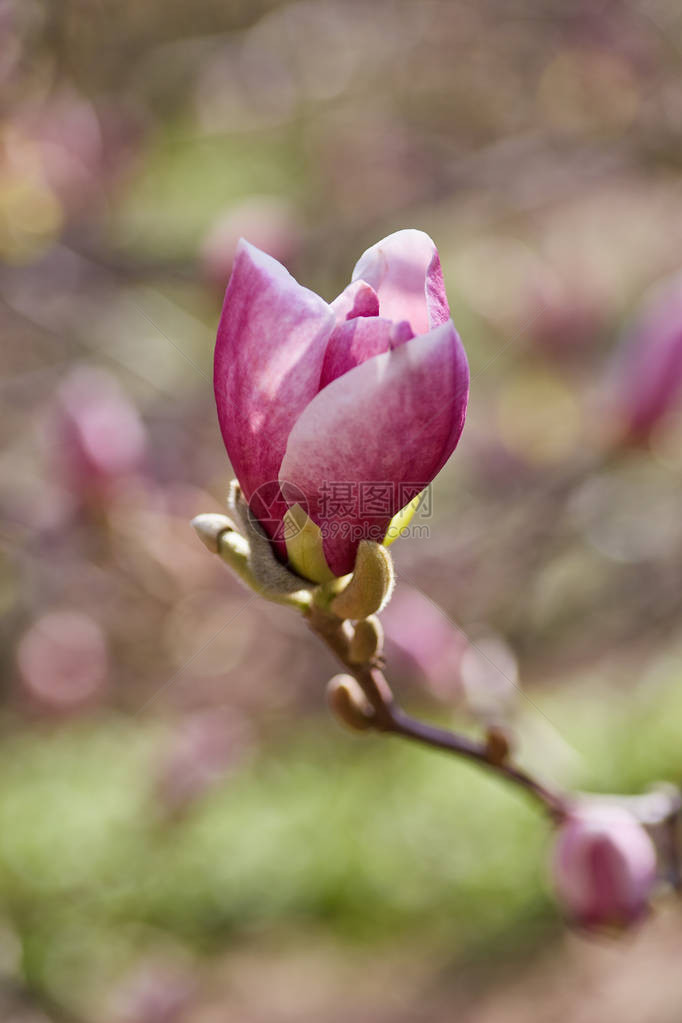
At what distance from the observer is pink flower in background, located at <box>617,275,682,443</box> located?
103cm

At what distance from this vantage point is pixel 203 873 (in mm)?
3416

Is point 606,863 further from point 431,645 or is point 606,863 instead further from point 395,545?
point 395,545

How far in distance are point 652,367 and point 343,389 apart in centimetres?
83

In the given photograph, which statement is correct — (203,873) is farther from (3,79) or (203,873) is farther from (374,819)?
(3,79)

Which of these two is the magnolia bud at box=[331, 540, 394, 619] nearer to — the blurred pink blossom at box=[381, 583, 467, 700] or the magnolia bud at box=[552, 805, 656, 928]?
the magnolia bud at box=[552, 805, 656, 928]

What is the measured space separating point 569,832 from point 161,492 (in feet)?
2.85

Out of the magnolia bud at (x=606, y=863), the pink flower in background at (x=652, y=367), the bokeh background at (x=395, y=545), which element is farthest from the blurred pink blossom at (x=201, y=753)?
the magnolia bud at (x=606, y=863)

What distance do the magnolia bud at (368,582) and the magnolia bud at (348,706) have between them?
0.27 ft

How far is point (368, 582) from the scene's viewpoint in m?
0.39

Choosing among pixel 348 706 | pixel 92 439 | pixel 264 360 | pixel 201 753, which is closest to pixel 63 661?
pixel 201 753

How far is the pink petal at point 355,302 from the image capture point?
39 centimetres

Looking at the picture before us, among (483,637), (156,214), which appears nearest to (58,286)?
(483,637)

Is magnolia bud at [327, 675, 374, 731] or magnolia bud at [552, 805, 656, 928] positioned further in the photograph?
magnolia bud at [552, 805, 656, 928]

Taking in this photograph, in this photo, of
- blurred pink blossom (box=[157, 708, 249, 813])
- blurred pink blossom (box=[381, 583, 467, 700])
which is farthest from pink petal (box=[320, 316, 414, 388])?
blurred pink blossom (box=[157, 708, 249, 813])
